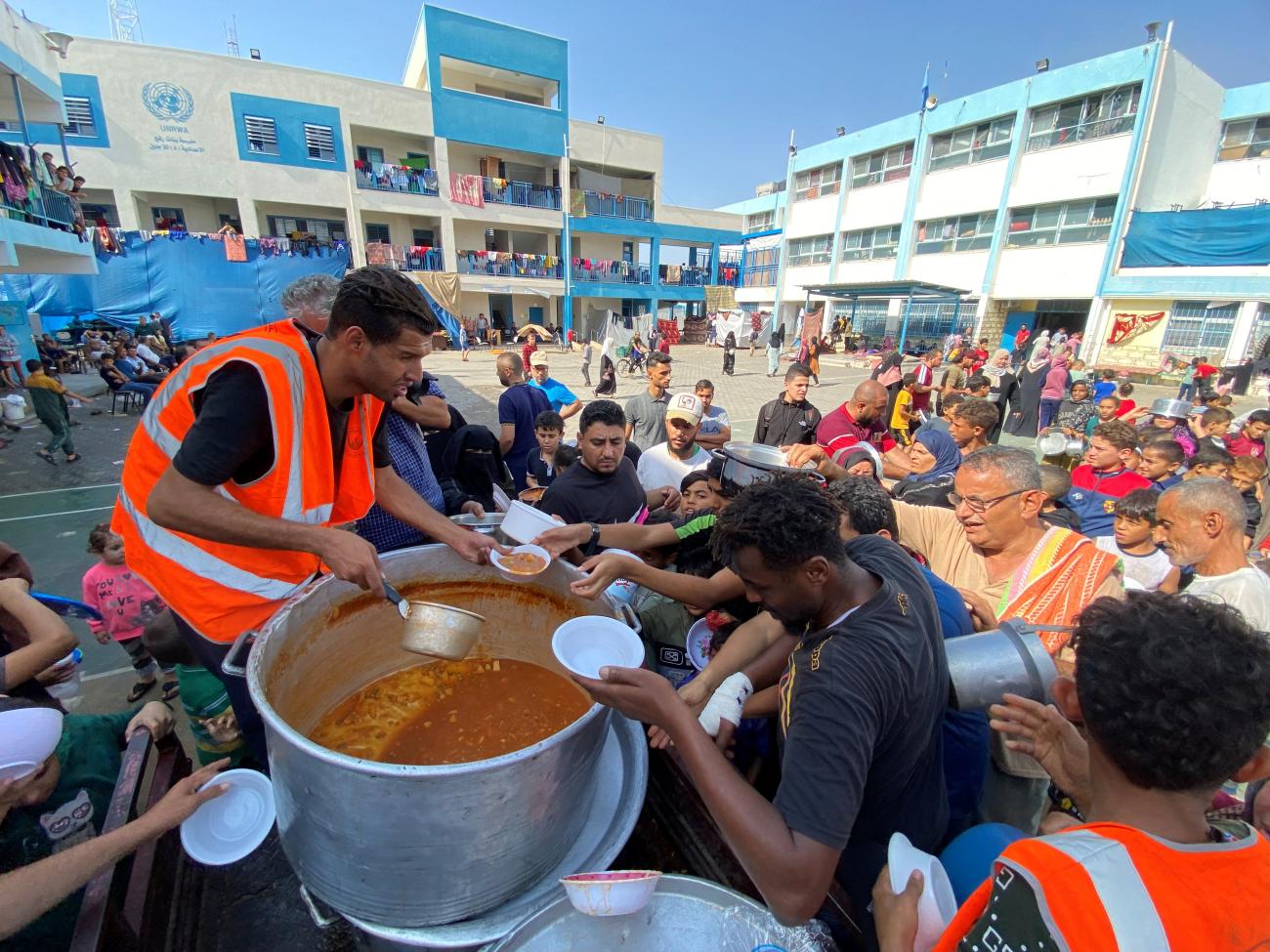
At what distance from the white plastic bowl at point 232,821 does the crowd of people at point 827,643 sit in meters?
0.10

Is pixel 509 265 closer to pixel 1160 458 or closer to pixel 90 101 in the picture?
pixel 90 101

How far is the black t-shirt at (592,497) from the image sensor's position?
10.3 ft

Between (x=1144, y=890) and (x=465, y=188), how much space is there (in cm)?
2908

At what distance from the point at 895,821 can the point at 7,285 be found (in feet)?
81.0

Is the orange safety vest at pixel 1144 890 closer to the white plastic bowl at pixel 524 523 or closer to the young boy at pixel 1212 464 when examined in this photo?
the white plastic bowl at pixel 524 523

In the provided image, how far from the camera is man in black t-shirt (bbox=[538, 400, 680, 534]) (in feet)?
10.3

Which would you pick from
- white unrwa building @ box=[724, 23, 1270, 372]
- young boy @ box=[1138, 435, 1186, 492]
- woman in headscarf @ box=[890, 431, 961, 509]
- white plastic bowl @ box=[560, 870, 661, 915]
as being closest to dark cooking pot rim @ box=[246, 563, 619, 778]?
white plastic bowl @ box=[560, 870, 661, 915]

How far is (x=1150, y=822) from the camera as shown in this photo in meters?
0.95

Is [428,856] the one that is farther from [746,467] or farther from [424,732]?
[746,467]

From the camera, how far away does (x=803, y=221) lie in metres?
32.7

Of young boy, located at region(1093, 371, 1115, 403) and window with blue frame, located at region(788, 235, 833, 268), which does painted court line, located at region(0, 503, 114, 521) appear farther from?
window with blue frame, located at region(788, 235, 833, 268)

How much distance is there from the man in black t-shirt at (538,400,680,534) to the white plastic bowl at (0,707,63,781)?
209 cm

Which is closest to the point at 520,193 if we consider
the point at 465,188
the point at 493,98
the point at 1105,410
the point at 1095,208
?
the point at 465,188

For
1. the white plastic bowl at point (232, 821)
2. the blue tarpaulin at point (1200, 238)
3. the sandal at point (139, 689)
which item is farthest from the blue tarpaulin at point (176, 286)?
the blue tarpaulin at point (1200, 238)
